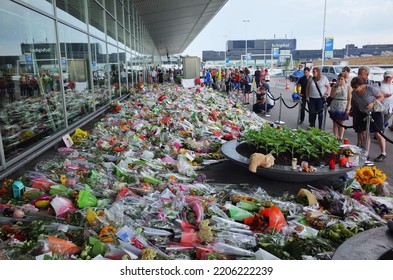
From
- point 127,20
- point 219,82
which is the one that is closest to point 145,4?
point 127,20

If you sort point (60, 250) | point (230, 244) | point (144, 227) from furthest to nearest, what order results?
1. point (144, 227)
2. point (230, 244)
3. point (60, 250)

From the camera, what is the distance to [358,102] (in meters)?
7.38

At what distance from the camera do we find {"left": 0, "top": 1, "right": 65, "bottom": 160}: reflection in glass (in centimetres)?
506

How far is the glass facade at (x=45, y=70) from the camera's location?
5117 mm

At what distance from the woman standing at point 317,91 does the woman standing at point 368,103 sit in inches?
78.7

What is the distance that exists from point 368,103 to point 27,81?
6.70 m

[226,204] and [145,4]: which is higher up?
[145,4]

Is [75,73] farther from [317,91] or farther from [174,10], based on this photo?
[174,10]

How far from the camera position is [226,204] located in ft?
13.6

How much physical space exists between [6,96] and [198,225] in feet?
12.0

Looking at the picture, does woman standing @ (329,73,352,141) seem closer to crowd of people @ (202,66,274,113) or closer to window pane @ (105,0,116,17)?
crowd of people @ (202,66,274,113)

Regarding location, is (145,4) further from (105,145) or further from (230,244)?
(230,244)

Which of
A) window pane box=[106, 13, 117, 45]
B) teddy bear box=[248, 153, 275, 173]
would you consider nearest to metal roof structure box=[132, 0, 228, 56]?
window pane box=[106, 13, 117, 45]

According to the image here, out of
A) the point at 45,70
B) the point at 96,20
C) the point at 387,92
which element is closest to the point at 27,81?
the point at 45,70
